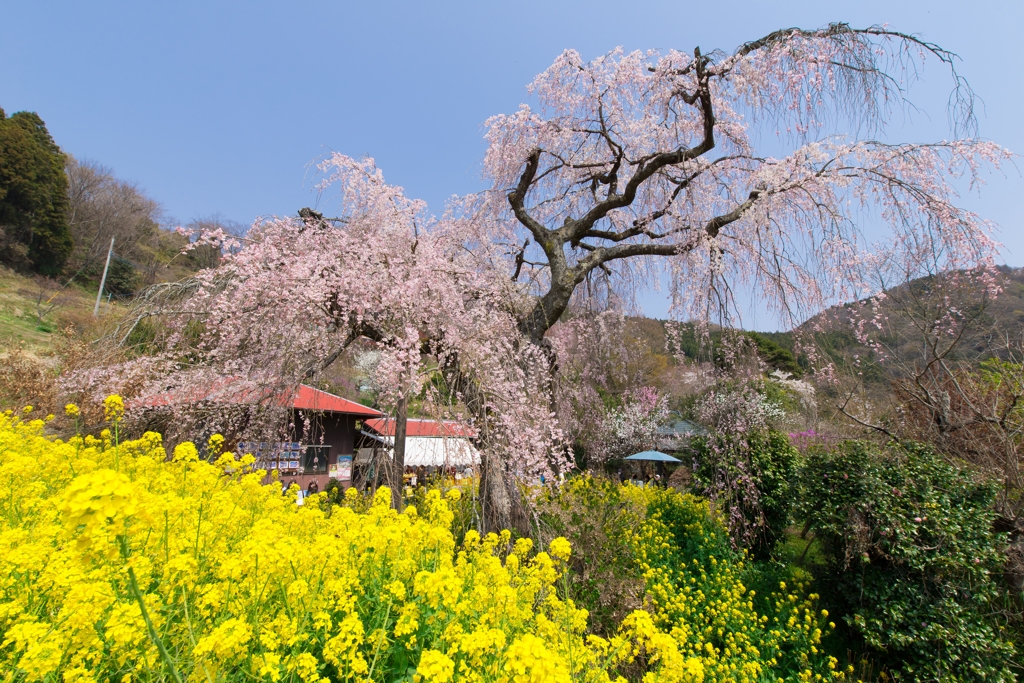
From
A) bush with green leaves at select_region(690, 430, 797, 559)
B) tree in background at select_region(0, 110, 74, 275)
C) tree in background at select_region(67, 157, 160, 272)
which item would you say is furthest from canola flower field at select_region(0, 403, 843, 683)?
tree in background at select_region(0, 110, 74, 275)

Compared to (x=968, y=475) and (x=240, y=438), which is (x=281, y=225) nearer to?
(x=240, y=438)

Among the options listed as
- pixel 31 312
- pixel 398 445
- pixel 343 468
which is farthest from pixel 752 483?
pixel 31 312

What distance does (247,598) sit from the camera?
1.92 m

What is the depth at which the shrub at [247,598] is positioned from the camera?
139 cm

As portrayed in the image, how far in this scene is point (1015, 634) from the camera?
4.04 metres

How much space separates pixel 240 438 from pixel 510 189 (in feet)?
14.9

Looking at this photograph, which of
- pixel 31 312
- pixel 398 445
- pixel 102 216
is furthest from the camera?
pixel 102 216

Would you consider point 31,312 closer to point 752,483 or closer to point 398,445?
point 398,445

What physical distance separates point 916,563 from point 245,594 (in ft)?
17.8

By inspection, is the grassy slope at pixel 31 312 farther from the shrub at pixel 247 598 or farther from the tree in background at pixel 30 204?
the shrub at pixel 247 598

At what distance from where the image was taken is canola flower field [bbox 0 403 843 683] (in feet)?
4.60

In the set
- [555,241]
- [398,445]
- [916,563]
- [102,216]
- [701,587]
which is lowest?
[701,587]

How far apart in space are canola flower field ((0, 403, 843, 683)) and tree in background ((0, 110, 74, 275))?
1059 inches

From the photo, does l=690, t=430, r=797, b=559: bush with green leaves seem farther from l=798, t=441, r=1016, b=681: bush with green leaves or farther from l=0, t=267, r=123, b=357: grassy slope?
l=0, t=267, r=123, b=357: grassy slope
